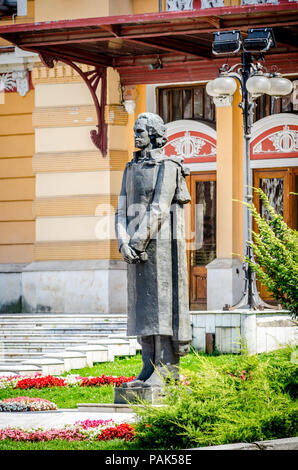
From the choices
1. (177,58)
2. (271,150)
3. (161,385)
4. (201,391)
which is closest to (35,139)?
(177,58)

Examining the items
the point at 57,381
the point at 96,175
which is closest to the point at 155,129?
the point at 57,381

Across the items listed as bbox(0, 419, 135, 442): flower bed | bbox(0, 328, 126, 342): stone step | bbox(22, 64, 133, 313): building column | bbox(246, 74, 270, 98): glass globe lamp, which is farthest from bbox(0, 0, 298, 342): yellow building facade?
bbox(0, 419, 135, 442): flower bed

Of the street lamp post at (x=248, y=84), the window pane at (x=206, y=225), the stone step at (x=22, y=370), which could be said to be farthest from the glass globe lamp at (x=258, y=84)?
the stone step at (x=22, y=370)

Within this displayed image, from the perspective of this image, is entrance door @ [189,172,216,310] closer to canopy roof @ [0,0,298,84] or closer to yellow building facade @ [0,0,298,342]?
yellow building facade @ [0,0,298,342]

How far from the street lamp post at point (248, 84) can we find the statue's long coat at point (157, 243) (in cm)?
628

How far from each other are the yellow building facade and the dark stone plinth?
9746mm

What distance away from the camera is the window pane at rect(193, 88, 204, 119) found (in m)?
20.6

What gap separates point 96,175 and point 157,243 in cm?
1069

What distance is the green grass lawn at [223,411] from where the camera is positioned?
24.3 feet

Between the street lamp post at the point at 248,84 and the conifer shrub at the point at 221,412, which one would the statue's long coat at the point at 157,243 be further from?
the street lamp post at the point at 248,84

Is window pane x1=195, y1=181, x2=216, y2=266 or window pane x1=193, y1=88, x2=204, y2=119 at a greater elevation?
window pane x1=193, y1=88, x2=204, y2=119

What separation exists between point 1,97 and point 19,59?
0.88m

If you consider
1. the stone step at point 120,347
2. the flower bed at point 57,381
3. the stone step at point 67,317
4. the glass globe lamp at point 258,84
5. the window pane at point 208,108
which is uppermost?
the window pane at point 208,108

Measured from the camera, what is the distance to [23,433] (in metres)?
8.51
